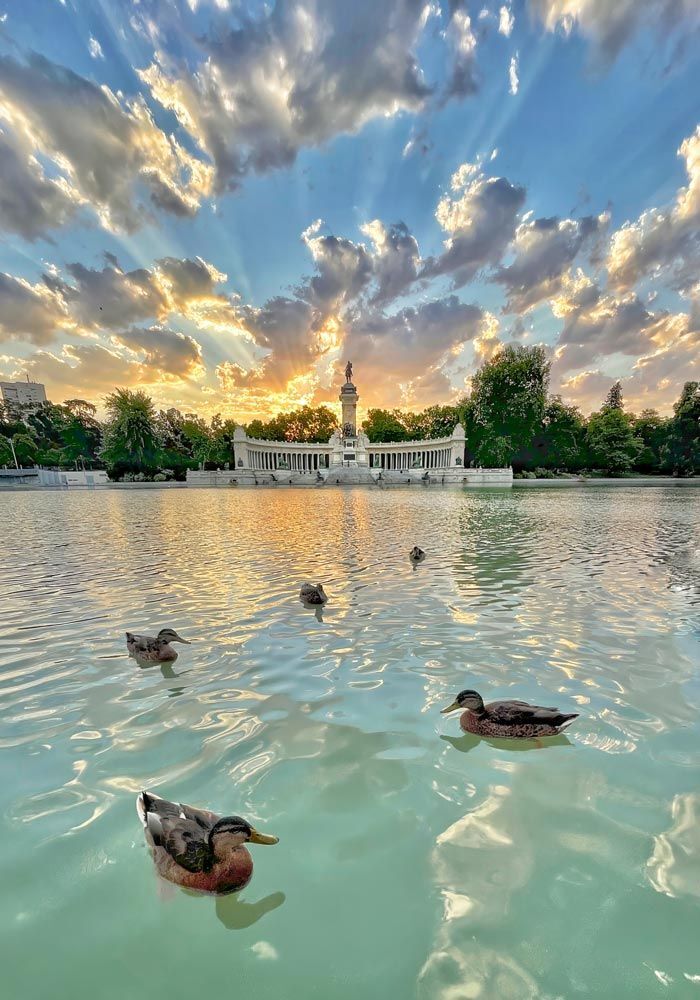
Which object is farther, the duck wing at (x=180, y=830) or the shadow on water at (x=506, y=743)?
the shadow on water at (x=506, y=743)

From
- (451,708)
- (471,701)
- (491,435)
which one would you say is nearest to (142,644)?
(451,708)

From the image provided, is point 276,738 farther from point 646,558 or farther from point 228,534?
point 228,534

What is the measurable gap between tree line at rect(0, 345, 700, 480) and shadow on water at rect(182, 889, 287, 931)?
63.7 meters

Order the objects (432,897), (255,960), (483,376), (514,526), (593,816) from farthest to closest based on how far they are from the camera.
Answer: (483,376) < (514,526) < (593,816) < (432,897) < (255,960)

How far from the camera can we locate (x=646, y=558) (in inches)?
397

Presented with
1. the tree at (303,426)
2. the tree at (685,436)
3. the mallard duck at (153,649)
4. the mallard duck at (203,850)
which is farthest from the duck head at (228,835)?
the tree at (303,426)

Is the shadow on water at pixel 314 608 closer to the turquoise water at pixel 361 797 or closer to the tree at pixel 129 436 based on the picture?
the turquoise water at pixel 361 797

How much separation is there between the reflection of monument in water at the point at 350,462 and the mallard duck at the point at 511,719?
5368 centimetres

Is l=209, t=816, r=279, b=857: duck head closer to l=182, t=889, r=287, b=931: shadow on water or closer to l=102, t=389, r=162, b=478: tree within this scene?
l=182, t=889, r=287, b=931: shadow on water

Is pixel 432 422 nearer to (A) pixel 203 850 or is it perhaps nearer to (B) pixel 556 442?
(B) pixel 556 442

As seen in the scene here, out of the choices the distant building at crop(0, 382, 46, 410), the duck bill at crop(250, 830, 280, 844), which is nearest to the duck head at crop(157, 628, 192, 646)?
the duck bill at crop(250, 830, 280, 844)

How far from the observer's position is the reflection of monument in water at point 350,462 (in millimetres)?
58906

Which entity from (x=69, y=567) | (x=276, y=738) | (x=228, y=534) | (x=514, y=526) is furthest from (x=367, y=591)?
(x=514, y=526)

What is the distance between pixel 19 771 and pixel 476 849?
321 centimetres
